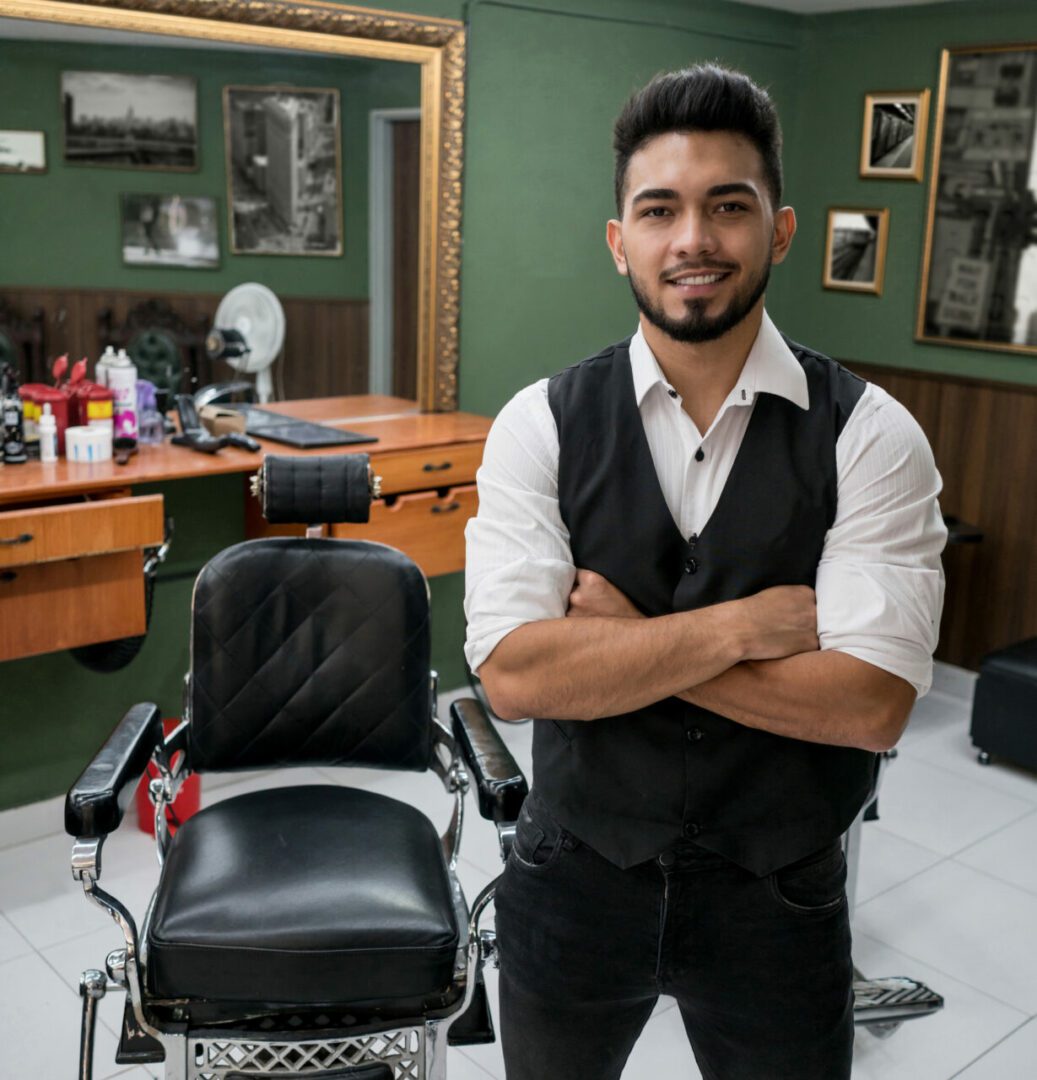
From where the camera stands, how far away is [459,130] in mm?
4137

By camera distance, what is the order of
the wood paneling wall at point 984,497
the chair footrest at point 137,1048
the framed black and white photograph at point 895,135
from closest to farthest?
1. the chair footrest at point 137,1048
2. the wood paneling wall at point 984,497
3. the framed black and white photograph at point 895,135

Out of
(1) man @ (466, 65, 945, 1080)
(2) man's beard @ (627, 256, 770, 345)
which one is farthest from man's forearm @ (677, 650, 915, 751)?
(2) man's beard @ (627, 256, 770, 345)

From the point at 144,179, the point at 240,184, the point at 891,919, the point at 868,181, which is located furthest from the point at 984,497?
the point at 144,179

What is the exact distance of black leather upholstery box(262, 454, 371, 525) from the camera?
2.47 metres

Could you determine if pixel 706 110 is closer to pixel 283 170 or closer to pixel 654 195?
pixel 654 195

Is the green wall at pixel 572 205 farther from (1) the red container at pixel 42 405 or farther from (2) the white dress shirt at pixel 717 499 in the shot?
(2) the white dress shirt at pixel 717 499

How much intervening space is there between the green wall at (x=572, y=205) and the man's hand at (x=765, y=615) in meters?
2.50

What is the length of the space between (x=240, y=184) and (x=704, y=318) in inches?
103

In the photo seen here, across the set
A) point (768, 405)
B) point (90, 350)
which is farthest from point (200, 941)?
point (90, 350)

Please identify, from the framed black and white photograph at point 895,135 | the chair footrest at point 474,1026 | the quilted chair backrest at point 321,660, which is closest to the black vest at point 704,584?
the chair footrest at point 474,1026

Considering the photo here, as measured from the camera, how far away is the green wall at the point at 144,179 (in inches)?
131

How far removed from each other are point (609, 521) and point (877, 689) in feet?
1.25

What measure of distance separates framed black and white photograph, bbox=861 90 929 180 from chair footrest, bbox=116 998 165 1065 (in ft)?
13.5

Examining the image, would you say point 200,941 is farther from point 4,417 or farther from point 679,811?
point 4,417
